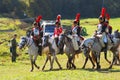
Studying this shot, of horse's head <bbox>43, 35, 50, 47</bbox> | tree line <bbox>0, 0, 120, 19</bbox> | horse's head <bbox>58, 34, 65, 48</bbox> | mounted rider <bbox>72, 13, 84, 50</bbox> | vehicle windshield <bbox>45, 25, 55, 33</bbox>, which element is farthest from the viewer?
tree line <bbox>0, 0, 120, 19</bbox>

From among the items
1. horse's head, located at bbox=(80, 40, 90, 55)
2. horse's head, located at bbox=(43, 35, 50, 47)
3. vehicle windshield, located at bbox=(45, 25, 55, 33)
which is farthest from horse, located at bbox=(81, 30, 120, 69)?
vehicle windshield, located at bbox=(45, 25, 55, 33)

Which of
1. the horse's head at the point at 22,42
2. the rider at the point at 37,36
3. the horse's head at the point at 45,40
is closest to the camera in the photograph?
the horse's head at the point at 22,42

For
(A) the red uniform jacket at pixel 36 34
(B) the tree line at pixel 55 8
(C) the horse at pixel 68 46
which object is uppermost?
(B) the tree line at pixel 55 8

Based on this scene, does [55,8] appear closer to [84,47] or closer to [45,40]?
[45,40]

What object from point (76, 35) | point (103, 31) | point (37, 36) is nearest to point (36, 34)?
point (37, 36)

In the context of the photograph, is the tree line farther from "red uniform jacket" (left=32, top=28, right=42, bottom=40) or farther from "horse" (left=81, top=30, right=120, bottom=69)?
"horse" (left=81, top=30, right=120, bottom=69)

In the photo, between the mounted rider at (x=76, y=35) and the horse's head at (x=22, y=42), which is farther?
the mounted rider at (x=76, y=35)

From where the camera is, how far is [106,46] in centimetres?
2323

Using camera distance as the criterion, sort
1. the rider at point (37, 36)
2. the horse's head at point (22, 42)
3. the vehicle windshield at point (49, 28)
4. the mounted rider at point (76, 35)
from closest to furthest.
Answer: the horse's head at point (22, 42) < the rider at point (37, 36) < the mounted rider at point (76, 35) < the vehicle windshield at point (49, 28)

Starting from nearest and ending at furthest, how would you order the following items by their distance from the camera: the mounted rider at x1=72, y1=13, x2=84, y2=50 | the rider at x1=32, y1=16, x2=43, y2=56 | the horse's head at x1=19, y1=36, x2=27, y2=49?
the horse's head at x1=19, y1=36, x2=27, y2=49 → the rider at x1=32, y1=16, x2=43, y2=56 → the mounted rider at x1=72, y1=13, x2=84, y2=50

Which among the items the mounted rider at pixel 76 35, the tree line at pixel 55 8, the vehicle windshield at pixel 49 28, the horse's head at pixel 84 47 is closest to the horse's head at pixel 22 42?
the mounted rider at pixel 76 35

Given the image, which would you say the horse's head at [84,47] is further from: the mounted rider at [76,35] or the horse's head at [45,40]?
the horse's head at [45,40]

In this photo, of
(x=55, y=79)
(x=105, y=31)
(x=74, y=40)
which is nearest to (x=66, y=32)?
(x=74, y=40)

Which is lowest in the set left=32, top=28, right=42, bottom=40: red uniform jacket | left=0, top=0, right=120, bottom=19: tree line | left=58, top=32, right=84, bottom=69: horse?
left=58, top=32, right=84, bottom=69: horse
